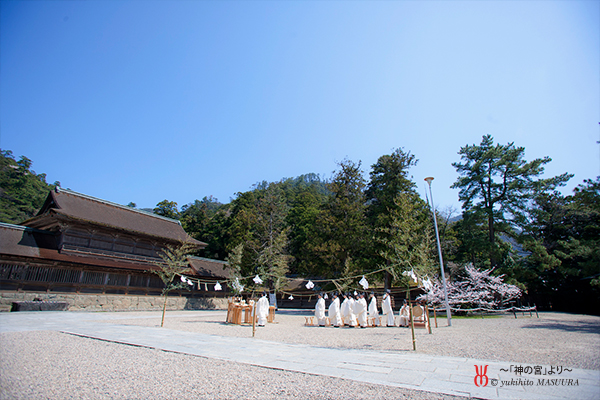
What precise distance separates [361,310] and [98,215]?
21.8 metres

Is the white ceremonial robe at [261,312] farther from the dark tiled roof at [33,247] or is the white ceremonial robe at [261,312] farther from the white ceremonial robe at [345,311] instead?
the dark tiled roof at [33,247]

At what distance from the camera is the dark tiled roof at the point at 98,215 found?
21234 millimetres

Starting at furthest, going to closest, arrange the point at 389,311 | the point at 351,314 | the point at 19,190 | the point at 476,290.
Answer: the point at 19,190 → the point at 476,290 → the point at 389,311 → the point at 351,314

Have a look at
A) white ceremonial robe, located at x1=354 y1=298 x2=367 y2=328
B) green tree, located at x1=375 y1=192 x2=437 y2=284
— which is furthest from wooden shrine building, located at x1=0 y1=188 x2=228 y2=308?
green tree, located at x1=375 y1=192 x2=437 y2=284

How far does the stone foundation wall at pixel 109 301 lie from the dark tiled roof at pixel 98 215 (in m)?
5.19

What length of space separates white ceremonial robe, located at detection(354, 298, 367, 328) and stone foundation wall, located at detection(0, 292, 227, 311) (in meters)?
17.9

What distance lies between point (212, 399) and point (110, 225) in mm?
23046

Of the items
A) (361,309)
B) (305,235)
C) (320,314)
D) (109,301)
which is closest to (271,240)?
(305,235)

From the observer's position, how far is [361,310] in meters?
14.6

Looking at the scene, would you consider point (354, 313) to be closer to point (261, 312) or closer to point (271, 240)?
point (261, 312)

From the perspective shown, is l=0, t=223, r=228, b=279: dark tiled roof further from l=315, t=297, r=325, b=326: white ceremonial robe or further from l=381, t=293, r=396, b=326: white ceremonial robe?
l=381, t=293, r=396, b=326: white ceremonial robe

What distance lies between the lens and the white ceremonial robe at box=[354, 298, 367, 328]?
47.7 feet

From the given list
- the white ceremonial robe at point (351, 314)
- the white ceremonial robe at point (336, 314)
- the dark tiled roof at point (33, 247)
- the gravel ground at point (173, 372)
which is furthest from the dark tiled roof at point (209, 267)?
the gravel ground at point (173, 372)

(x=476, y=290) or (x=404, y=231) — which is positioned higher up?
(x=404, y=231)
